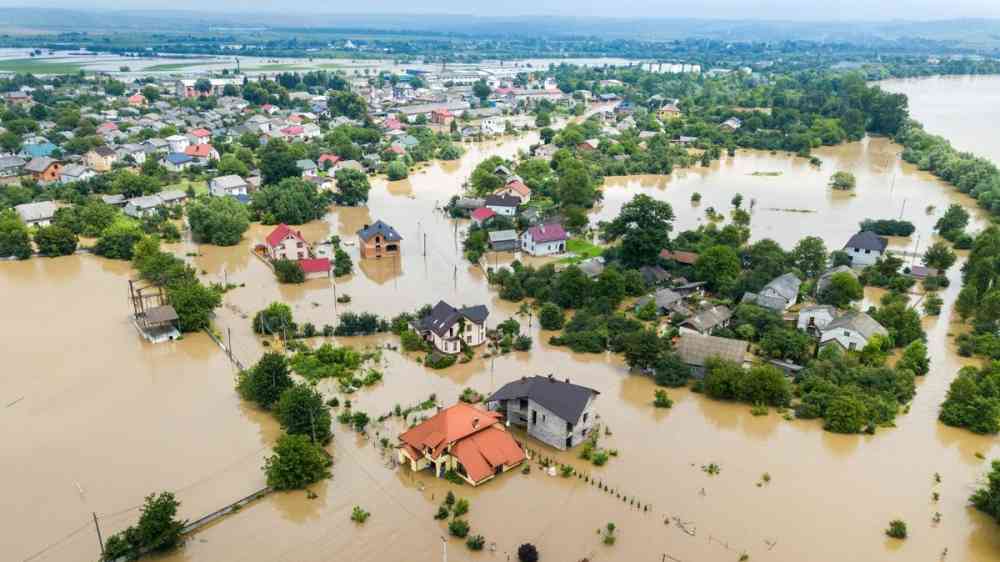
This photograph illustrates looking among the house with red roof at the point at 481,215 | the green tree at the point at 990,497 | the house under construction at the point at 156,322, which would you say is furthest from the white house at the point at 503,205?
the green tree at the point at 990,497

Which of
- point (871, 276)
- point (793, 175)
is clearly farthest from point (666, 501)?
point (793, 175)

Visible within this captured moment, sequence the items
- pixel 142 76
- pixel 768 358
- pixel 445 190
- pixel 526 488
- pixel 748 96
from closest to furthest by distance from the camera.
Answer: pixel 526 488 → pixel 768 358 → pixel 445 190 → pixel 748 96 → pixel 142 76

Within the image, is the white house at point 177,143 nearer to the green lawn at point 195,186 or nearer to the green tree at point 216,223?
the green lawn at point 195,186

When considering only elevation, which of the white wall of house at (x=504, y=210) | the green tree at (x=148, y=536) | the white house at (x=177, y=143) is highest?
the white house at (x=177, y=143)

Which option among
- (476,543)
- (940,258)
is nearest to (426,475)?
(476,543)

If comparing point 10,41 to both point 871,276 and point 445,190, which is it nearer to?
point 445,190

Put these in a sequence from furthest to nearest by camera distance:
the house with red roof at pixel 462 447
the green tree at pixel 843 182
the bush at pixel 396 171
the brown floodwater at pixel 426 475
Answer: the bush at pixel 396 171 < the green tree at pixel 843 182 < the house with red roof at pixel 462 447 < the brown floodwater at pixel 426 475

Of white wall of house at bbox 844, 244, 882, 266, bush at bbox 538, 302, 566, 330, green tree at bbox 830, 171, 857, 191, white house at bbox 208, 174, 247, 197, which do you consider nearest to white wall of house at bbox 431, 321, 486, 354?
bush at bbox 538, 302, 566, 330

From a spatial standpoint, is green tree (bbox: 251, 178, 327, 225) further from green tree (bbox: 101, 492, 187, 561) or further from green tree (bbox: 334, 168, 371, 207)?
green tree (bbox: 101, 492, 187, 561)
